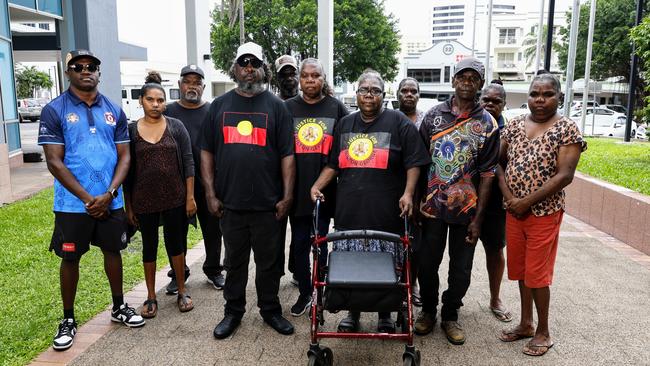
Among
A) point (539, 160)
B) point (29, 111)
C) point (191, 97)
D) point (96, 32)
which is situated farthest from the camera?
point (29, 111)

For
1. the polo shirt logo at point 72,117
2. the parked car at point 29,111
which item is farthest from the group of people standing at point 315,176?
the parked car at point 29,111

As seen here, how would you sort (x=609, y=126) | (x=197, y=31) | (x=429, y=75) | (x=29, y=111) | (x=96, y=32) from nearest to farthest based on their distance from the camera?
(x=197, y=31)
(x=96, y=32)
(x=609, y=126)
(x=29, y=111)
(x=429, y=75)

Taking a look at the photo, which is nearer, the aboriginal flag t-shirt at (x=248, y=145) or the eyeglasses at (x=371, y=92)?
the eyeglasses at (x=371, y=92)

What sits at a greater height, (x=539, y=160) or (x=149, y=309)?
(x=539, y=160)

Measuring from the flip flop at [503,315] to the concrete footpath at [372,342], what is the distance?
0.18 ft

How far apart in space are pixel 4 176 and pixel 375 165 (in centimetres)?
712

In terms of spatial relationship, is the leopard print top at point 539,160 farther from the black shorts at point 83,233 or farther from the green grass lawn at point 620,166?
the green grass lawn at point 620,166

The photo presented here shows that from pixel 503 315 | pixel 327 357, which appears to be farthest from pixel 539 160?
pixel 327 357

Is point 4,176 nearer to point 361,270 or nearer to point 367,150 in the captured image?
point 367,150

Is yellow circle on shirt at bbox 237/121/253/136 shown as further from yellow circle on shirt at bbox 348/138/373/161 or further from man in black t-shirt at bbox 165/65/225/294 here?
man in black t-shirt at bbox 165/65/225/294

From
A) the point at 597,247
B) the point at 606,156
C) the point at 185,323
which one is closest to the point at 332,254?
the point at 185,323

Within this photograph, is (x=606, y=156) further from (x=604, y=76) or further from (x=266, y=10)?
(x=604, y=76)

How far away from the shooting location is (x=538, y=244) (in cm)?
367

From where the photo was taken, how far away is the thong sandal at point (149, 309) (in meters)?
4.32
